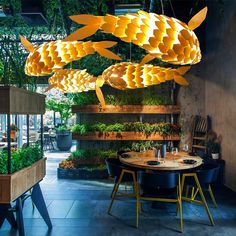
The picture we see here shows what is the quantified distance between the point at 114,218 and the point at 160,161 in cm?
115

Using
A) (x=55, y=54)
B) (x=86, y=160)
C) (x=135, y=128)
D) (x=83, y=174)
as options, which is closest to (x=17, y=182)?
(x=55, y=54)

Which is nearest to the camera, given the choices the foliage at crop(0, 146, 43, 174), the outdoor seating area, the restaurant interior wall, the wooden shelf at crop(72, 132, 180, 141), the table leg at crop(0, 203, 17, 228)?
the outdoor seating area

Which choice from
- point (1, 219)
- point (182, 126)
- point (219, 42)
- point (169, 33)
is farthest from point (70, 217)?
point (219, 42)

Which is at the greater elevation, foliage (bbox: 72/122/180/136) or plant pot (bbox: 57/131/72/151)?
foliage (bbox: 72/122/180/136)

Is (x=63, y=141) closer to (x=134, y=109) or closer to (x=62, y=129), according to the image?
(x=62, y=129)

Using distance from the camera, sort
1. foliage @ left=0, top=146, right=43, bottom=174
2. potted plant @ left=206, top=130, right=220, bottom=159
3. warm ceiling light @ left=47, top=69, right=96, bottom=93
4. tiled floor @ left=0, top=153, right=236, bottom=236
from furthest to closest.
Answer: potted plant @ left=206, top=130, right=220, bottom=159 < warm ceiling light @ left=47, top=69, right=96, bottom=93 < tiled floor @ left=0, top=153, right=236, bottom=236 < foliage @ left=0, top=146, right=43, bottom=174

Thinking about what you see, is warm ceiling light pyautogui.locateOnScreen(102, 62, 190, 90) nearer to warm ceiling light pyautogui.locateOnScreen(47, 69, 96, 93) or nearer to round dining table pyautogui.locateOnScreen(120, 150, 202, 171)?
warm ceiling light pyautogui.locateOnScreen(47, 69, 96, 93)

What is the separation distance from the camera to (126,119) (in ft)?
27.8

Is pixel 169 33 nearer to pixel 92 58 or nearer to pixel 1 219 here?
pixel 1 219

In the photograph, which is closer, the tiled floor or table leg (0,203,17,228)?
table leg (0,203,17,228)

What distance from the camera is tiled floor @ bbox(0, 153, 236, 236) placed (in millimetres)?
4070

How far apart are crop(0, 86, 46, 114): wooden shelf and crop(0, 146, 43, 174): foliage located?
51 centimetres

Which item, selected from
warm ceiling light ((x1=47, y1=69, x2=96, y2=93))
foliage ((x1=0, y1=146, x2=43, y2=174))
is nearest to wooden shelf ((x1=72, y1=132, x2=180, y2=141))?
warm ceiling light ((x1=47, y1=69, x2=96, y2=93))

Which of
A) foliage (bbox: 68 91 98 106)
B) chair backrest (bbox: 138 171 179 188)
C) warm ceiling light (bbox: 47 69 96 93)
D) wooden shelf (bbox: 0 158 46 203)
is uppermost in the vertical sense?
warm ceiling light (bbox: 47 69 96 93)
